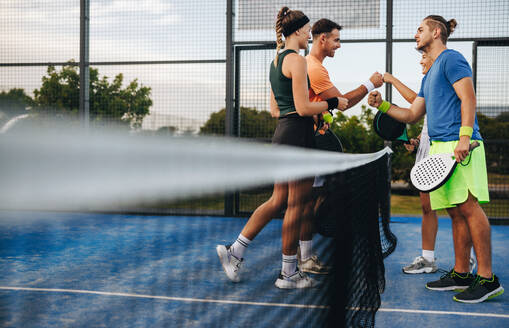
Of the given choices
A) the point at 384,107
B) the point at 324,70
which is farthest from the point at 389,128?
the point at 324,70

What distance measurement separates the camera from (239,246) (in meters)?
3.17

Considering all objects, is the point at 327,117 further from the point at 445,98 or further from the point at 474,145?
the point at 474,145

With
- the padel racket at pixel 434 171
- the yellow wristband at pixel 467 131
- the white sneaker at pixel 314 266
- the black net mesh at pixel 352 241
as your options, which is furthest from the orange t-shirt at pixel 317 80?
the white sneaker at pixel 314 266

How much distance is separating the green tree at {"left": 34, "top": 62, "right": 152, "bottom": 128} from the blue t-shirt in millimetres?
4876

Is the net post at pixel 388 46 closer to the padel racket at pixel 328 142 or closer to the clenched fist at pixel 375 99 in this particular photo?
the padel racket at pixel 328 142

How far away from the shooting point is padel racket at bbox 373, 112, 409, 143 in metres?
4.10

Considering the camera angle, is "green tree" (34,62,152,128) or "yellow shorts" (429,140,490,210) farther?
"green tree" (34,62,152,128)

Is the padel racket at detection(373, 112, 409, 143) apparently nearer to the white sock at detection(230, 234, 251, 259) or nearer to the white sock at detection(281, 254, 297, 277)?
the white sock at detection(230, 234, 251, 259)

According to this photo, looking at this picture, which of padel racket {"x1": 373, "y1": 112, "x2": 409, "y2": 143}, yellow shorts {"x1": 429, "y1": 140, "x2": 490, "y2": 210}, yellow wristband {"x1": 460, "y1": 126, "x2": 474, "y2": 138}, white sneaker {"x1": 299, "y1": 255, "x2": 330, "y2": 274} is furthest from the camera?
padel racket {"x1": 373, "y1": 112, "x2": 409, "y2": 143}

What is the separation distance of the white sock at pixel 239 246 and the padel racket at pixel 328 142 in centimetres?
109

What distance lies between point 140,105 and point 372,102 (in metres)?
4.73

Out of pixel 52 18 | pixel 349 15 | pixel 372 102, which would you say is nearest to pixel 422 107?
pixel 372 102

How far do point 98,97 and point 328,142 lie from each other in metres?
4.92

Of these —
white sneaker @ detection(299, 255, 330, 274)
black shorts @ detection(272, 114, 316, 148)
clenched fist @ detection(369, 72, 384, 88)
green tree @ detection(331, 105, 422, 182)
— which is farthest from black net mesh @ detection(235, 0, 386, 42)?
white sneaker @ detection(299, 255, 330, 274)
